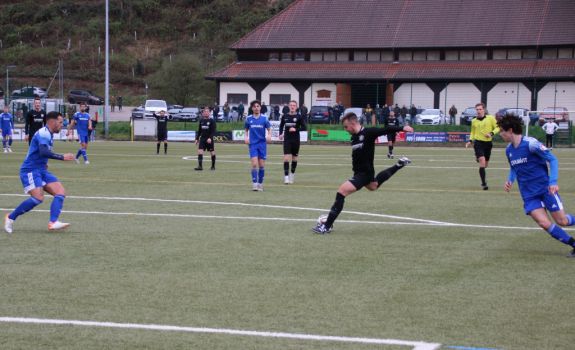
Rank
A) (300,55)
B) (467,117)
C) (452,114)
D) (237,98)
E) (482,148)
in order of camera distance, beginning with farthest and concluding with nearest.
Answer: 1. (300,55)
2. (237,98)
3. (452,114)
4. (467,117)
5. (482,148)

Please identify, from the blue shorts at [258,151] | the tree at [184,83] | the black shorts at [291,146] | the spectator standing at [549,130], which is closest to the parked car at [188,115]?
the tree at [184,83]

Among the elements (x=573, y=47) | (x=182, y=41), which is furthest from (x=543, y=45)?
(x=182, y=41)

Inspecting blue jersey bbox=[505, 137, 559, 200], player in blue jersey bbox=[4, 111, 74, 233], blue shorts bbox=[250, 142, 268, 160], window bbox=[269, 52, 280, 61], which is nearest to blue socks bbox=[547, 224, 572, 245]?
blue jersey bbox=[505, 137, 559, 200]

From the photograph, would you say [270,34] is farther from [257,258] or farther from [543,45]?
[257,258]

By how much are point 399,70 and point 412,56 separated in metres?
2.14

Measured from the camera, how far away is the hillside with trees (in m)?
87.5

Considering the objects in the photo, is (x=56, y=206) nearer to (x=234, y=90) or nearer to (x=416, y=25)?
(x=234, y=90)

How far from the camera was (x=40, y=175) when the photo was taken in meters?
12.4

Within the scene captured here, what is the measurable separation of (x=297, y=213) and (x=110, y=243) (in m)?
4.64

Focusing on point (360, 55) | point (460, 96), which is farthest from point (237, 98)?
point (460, 96)

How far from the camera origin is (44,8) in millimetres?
105812

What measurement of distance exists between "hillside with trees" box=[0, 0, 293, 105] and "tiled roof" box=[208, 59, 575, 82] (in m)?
8.07

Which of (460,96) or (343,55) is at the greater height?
(343,55)

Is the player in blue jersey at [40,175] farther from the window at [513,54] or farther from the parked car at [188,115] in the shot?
the window at [513,54]
